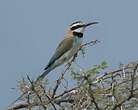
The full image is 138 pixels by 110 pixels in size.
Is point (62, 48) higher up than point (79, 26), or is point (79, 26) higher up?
point (79, 26)

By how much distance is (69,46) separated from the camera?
9.48ft

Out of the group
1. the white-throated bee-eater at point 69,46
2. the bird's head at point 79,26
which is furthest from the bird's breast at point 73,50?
the bird's head at point 79,26

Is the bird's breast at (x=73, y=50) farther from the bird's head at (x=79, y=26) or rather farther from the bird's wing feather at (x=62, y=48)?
the bird's head at (x=79, y=26)

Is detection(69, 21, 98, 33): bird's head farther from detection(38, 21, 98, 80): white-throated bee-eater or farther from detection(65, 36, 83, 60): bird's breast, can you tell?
detection(65, 36, 83, 60): bird's breast

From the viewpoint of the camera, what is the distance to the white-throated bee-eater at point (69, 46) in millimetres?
2766

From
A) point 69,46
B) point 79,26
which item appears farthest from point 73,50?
point 79,26

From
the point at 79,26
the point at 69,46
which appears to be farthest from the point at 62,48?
the point at 79,26

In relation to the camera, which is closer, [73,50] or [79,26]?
[73,50]

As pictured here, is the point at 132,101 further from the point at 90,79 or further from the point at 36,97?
the point at 36,97

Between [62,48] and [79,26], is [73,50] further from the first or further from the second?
[79,26]

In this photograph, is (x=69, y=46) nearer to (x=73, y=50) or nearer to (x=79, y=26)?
(x=73, y=50)

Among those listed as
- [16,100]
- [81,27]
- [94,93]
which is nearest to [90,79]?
[94,93]

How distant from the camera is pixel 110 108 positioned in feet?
4.48

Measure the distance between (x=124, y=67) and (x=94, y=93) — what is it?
0.85 ft
